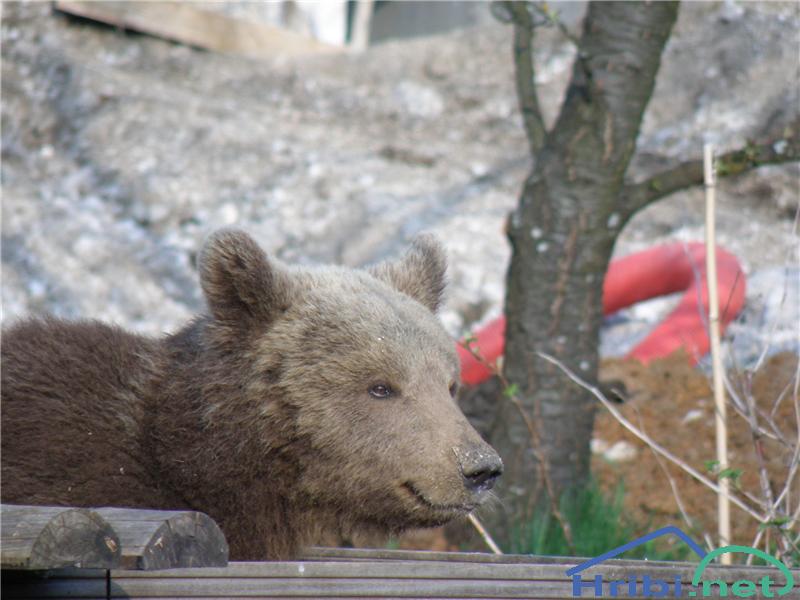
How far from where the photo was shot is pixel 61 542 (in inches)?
76.3

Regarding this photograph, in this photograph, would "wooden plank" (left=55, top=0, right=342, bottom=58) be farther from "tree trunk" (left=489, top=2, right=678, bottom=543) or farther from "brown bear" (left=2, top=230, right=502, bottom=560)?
"brown bear" (left=2, top=230, right=502, bottom=560)

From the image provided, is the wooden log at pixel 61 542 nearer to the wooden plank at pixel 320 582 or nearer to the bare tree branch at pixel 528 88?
the wooden plank at pixel 320 582

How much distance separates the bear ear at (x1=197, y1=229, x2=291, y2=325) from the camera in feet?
10.5

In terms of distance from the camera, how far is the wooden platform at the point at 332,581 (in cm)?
222

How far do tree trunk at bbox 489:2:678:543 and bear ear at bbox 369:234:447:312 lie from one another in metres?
1.24

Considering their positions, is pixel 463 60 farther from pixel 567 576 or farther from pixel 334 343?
pixel 567 576

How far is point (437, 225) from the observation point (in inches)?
344

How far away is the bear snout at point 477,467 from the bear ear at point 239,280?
777 millimetres

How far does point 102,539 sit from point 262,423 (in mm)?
1189

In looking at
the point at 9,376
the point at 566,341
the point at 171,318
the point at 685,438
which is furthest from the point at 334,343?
the point at 171,318

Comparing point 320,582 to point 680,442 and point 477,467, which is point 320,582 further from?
point 680,442

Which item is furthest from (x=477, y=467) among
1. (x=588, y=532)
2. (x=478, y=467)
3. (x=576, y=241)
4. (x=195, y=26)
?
(x=195, y=26)

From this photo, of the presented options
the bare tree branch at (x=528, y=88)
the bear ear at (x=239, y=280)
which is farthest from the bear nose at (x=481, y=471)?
the bare tree branch at (x=528, y=88)

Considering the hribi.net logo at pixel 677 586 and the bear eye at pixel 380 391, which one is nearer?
the hribi.net logo at pixel 677 586
